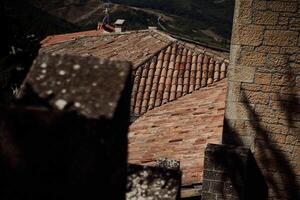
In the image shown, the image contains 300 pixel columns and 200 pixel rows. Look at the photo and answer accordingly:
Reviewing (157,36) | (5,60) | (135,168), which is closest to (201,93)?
(157,36)

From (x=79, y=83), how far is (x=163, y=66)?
10235 millimetres

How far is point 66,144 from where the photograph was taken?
1.43m

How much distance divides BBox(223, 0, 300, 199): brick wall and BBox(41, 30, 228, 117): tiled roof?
18.8 ft

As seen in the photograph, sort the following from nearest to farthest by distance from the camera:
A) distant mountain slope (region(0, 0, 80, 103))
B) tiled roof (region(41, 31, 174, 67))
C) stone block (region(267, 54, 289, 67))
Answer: stone block (region(267, 54, 289, 67))
distant mountain slope (region(0, 0, 80, 103))
tiled roof (region(41, 31, 174, 67))

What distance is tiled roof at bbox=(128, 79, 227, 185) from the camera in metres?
7.67

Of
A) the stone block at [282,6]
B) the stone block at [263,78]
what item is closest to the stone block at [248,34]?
the stone block at [282,6]

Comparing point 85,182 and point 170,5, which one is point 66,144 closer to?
point 85,182

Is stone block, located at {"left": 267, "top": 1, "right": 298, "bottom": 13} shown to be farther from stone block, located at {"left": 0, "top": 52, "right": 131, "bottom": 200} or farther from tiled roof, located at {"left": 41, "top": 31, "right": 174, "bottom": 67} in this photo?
tiled roof, located at {"left": 41, "top": 31, "right": 174, "bottom": 67}

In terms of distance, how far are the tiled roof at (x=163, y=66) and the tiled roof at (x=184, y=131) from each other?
0.37m

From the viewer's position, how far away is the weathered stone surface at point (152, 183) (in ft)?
7.22

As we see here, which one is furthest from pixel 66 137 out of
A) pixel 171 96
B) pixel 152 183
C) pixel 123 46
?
pixel 123 46

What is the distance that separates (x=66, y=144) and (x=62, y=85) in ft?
1.11

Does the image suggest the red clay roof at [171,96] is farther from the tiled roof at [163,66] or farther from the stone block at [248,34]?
the stone block at [248,34]

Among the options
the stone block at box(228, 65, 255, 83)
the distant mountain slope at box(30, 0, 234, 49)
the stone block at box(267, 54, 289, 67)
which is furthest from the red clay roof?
the distant mountain slope at box(30, 0, 234, 49)
